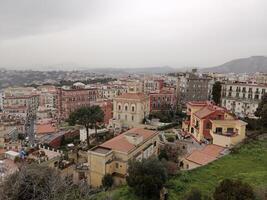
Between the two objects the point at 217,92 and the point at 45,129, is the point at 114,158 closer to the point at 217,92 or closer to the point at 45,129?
the point at 45,129

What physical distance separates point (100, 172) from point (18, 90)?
7409 cm

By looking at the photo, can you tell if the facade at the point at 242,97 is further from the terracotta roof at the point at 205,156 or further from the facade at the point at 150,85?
the terracotta roof at the point at 205,156

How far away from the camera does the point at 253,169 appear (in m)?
21.5

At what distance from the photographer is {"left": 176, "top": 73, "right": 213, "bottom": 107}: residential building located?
60.8m

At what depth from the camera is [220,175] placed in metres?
20.5

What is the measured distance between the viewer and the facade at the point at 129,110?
1790 inches

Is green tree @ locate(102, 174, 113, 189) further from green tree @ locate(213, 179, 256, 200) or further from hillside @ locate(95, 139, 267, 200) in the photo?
green tree @ locate(213, 179, 256, 200)

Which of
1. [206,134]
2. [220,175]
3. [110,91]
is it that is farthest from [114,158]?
[110,91]

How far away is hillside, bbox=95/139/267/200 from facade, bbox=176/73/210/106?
36.4 metres

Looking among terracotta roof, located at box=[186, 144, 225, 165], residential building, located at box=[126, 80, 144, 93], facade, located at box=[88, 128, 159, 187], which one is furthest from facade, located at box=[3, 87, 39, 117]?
terracotta roof, located at box=[186, 144, 225, 165]

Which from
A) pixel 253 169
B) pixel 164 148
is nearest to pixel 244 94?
pixel 164 148

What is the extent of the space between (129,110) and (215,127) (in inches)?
744

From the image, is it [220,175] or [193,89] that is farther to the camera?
[193,89]

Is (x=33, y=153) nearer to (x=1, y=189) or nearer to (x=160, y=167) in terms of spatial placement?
(x=1, y=189)
